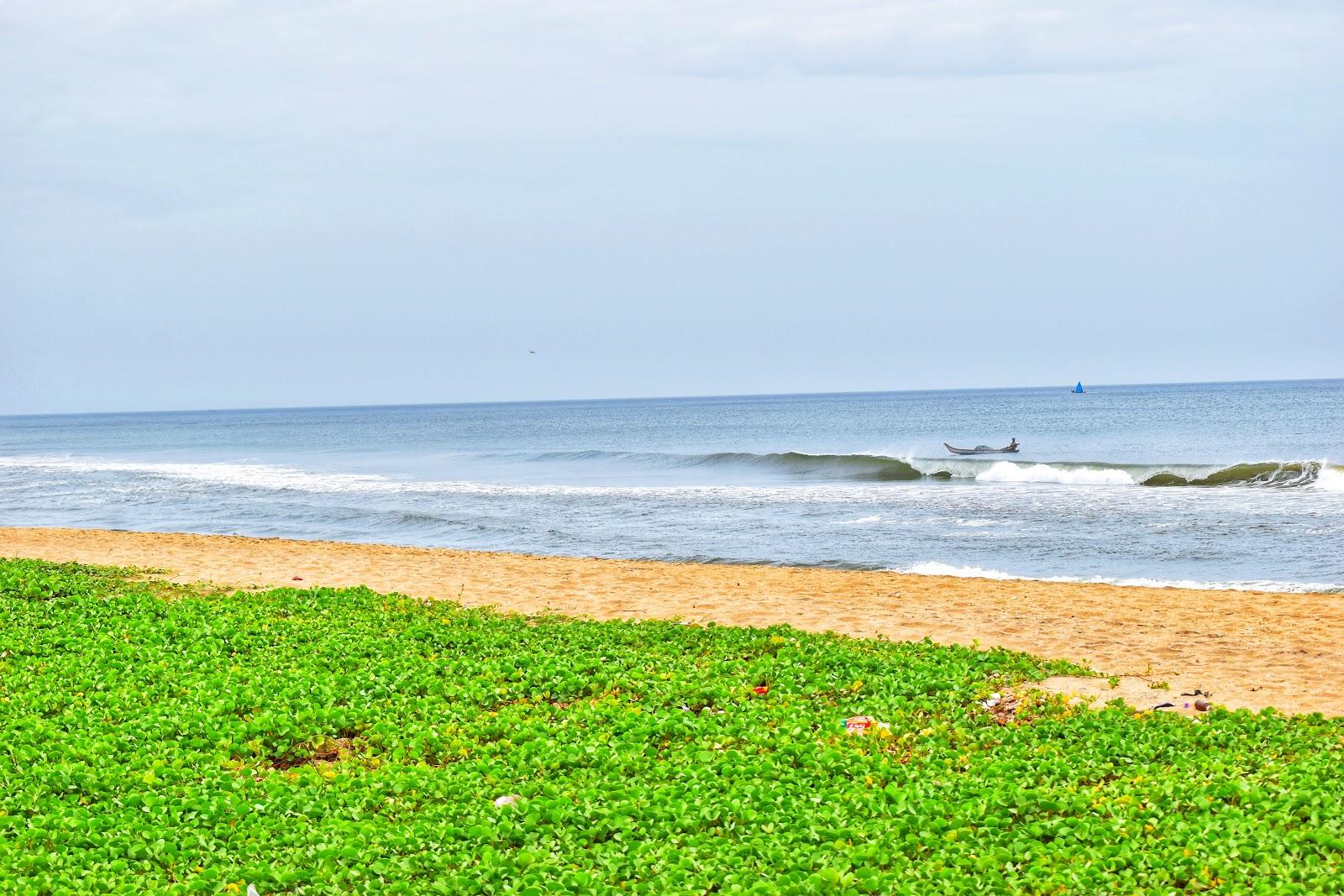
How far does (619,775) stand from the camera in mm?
8547

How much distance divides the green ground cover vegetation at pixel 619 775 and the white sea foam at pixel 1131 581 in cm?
759

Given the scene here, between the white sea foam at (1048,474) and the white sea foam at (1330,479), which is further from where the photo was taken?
the white sea foam at (1048,474)

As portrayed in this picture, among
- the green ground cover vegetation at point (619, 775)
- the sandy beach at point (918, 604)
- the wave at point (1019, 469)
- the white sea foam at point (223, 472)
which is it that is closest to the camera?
the green ground cover vegetation at point (619, 775)

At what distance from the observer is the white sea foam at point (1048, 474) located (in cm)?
4344

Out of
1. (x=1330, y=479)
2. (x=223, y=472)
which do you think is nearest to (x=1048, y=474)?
(x=1330, y=479)

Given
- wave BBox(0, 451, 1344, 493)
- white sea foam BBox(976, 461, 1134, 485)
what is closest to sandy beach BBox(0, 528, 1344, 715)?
wave BBox(0, 451, 1344, 493)

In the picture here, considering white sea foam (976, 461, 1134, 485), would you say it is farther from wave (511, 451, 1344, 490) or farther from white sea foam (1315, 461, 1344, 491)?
white sea foam (1315, 461, 1344, 491)

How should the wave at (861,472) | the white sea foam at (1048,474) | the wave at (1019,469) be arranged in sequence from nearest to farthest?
the wave at (1019,469) → the wave at (861,472) → the white sea foam at (1048,474)

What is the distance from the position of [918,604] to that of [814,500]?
63.9 feet

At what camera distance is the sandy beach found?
1245cm

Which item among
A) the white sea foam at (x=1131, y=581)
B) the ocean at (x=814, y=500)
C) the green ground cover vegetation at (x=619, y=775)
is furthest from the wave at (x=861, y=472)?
the green ground cover vegetation at (x=619, y=775)

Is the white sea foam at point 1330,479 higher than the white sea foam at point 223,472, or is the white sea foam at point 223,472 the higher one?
the white sea foam at point 1330,479

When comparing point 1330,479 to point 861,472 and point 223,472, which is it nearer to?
point 861,472

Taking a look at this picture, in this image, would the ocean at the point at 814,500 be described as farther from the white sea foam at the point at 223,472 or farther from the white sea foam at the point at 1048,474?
the white sea foam at the point at 223,472
